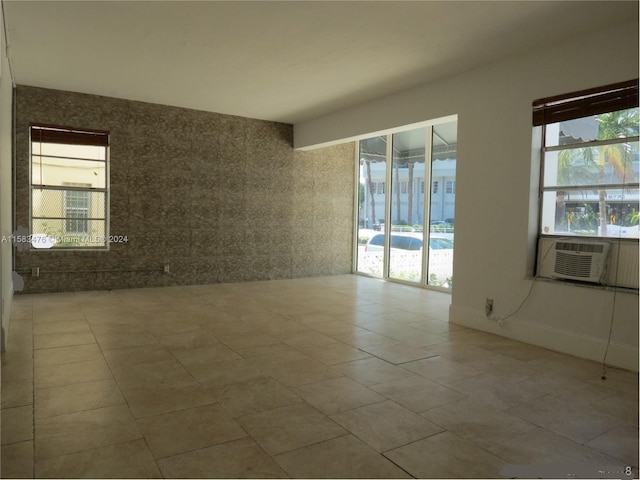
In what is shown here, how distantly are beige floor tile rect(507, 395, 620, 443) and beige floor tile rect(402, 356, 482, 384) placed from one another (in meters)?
0.51

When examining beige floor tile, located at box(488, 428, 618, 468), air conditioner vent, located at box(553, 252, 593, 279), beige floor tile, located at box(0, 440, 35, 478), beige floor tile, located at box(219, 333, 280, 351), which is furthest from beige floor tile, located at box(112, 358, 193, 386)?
air conditioner vent, located at box(553, 252, 593, 279)

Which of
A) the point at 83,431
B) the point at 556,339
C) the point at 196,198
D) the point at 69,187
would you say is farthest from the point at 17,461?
the point at 196,198

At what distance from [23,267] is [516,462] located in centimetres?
598

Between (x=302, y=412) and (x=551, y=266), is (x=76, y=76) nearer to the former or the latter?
(x=302, y=412)

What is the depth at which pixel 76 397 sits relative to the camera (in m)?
2.65

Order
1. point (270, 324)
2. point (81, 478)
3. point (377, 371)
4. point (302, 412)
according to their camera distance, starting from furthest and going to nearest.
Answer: point (270, 324) → point (377, 371) → point (302, 412) → point (81, 478)

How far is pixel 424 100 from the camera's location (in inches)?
201

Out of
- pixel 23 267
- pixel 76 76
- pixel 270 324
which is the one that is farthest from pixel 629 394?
pixel 23 267

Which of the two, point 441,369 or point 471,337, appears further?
point 471,337

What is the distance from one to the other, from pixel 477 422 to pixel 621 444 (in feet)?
2.22

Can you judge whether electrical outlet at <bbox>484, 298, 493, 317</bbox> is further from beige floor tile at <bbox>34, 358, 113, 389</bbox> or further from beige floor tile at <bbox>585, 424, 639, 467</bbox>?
beige floor tile at <bbox>34, 358, 113, 389</bbox>

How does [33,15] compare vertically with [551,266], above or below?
above

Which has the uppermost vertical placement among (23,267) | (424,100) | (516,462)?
(424,100)

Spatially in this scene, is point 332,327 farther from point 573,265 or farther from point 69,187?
point 69,187
